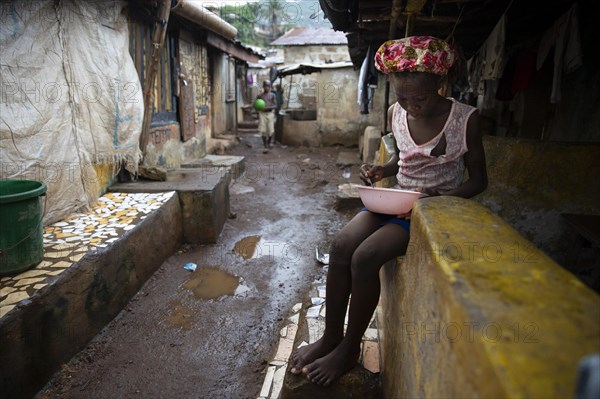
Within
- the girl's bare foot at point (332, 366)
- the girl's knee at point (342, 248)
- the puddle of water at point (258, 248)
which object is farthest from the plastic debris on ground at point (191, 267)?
→ the girl's knee at point (342, 248)

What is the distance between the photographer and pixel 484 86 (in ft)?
23.2

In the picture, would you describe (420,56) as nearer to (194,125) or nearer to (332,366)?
(332,366)

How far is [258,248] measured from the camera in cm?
556

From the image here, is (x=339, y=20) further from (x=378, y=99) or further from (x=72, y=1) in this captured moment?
(x=378, y=99)

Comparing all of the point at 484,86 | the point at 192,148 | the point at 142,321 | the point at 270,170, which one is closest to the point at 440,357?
the point at 142,321

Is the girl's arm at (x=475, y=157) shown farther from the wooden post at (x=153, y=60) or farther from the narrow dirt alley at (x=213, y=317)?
the wooden post at (x=153, y=60)

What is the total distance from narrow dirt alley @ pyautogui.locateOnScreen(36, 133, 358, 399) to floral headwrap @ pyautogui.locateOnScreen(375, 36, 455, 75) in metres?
2.30

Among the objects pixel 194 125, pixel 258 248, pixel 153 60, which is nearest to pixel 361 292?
pixel 258 248

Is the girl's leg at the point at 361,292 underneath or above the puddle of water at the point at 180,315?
above

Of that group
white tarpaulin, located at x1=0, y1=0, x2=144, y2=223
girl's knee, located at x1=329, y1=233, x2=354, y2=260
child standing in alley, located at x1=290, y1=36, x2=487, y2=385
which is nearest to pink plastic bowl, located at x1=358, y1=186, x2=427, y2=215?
child standing in alley, located at x1=290, y1=36, x2=487, y2=385

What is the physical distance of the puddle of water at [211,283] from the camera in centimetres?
433

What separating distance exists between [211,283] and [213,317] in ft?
2.38

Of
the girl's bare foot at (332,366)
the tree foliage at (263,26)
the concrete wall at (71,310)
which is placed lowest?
the concrete wall at (71,310)

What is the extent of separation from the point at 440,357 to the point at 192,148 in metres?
8.54
